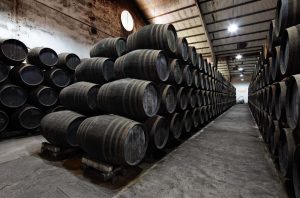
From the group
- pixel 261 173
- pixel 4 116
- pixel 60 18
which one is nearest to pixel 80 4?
pixel 60 18

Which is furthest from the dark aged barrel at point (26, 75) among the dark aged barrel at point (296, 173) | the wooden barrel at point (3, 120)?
the dark aged barrel at point (296, 173)

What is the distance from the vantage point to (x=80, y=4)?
7355 mm

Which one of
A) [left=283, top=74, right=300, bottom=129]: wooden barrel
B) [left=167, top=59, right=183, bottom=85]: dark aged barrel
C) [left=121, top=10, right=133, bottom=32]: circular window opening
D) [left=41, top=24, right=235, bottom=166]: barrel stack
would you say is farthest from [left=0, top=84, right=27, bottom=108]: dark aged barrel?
[left=121, top=10, right=133, bottom=32]: circular window opening

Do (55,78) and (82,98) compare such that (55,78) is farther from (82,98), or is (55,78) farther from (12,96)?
(82,98)

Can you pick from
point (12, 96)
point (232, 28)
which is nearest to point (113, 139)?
point (12, 96)

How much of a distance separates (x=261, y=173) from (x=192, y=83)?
2.98 meters

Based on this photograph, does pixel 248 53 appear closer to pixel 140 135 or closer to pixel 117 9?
pixel 117 9

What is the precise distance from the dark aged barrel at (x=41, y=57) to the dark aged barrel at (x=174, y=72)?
3.95m

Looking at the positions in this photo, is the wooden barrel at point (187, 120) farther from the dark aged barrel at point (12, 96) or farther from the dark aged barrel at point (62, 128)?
the dark aged barrel at point (12, 96)

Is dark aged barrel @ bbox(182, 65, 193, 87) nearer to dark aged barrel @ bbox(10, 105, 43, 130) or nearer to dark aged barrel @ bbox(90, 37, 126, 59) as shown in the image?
dark aged barrel @ bbox(90, 37, 126, 59)

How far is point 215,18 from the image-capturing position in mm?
11211

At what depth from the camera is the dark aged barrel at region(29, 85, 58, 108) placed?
501 centimetres

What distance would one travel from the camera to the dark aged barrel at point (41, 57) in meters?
5.19

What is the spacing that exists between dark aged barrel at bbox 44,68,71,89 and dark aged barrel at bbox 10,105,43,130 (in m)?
0.98
